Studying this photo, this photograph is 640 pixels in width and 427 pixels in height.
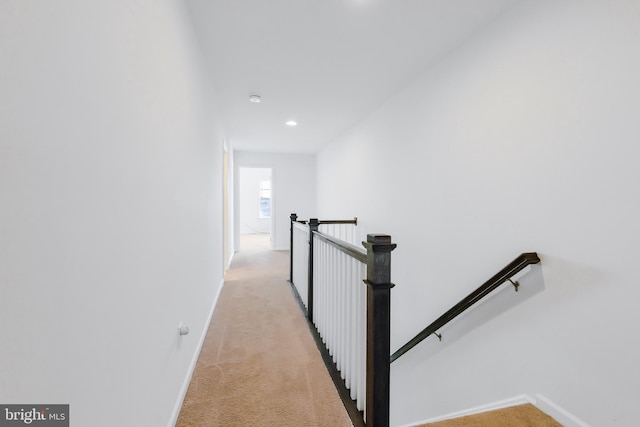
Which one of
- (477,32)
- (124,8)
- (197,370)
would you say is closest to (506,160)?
(477,32)

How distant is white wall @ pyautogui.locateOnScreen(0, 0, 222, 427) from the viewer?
490 mm

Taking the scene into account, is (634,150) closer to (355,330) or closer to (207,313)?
(355,330)

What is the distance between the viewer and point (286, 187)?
266 inches

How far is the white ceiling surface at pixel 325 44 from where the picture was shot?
179 cm

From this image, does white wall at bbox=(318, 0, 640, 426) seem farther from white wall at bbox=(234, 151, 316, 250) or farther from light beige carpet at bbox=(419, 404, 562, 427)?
white wall at bbox=(234, 151, 316, 250)

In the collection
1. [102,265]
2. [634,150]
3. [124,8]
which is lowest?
[102,265]

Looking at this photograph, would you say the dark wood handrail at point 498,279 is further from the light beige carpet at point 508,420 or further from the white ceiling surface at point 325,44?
the white ceiling surface at point 325,44

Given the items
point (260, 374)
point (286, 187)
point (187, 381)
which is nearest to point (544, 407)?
point (260, 374)

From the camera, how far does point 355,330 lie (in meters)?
1.58

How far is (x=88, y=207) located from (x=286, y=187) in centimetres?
610

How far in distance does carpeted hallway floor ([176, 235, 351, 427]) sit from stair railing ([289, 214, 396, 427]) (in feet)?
0.42

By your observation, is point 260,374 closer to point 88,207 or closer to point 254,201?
point 88,207

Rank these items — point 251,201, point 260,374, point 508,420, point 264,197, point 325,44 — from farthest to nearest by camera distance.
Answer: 1. point 264,197
2. point 251,201
3. point 325,44
4. point 260,374
5. point 508,420

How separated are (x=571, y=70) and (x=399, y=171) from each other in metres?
1.70
